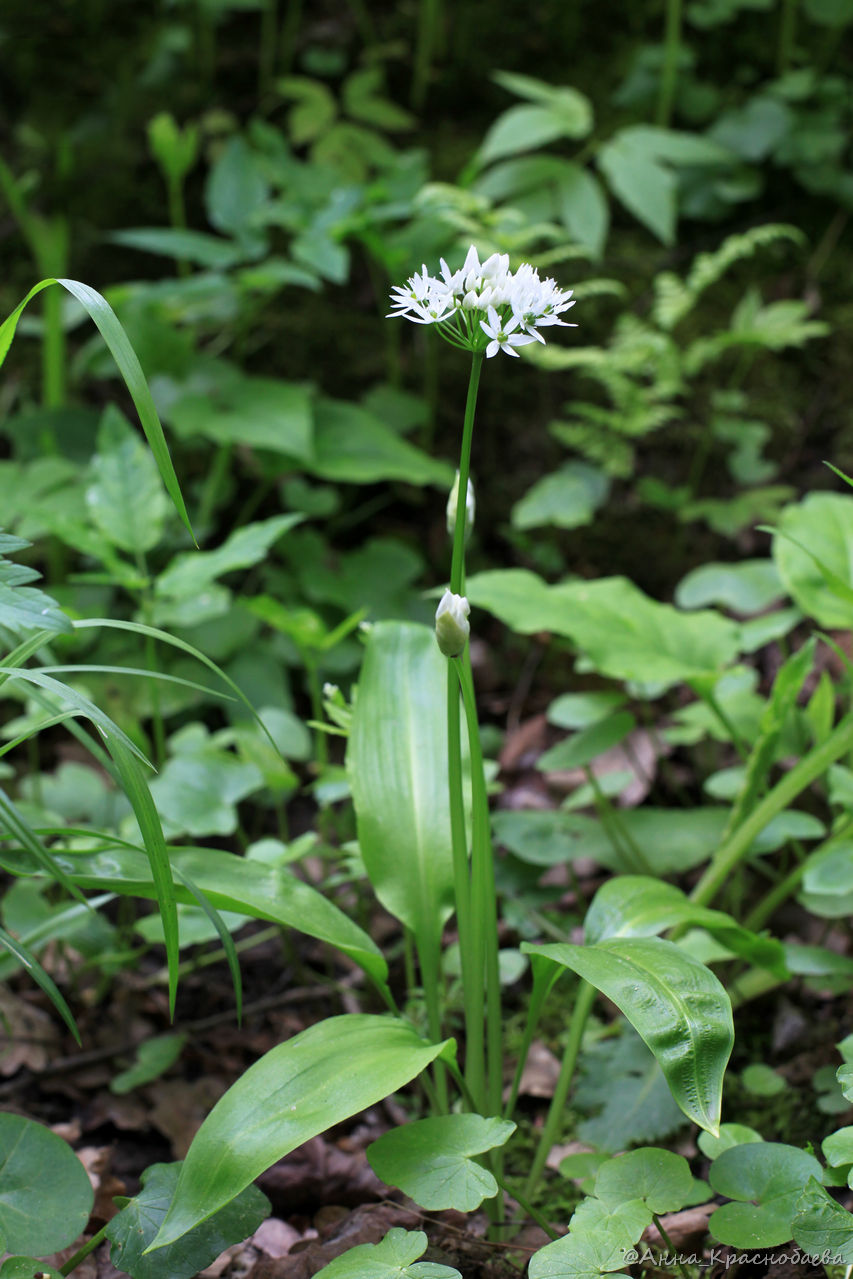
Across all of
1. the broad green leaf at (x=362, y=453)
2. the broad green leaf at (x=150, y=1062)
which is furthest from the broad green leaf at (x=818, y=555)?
the broad green leaf at (x=150, y=1062)

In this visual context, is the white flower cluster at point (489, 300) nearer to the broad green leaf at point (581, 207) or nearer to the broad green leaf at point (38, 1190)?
the broad green leaf at point (38, 1190)

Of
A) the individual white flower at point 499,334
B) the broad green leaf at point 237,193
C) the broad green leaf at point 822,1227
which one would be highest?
the individual white flower at point 499,334

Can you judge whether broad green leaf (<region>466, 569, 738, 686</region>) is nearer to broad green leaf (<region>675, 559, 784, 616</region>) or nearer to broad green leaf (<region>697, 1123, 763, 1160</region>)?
broad green leaf (<region>675, 559, 784, 616</region>)

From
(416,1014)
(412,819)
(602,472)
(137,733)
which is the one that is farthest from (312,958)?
(602,472)

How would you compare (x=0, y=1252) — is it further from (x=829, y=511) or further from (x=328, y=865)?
(x=829, y=511)

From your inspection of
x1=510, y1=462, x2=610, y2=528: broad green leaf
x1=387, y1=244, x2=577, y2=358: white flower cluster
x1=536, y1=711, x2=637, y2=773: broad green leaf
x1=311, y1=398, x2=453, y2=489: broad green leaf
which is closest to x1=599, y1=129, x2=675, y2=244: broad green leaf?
x1=510, y1=462, x2=610, y2=528: broad green leaf

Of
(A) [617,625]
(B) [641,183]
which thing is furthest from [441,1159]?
(B) [641,183]
